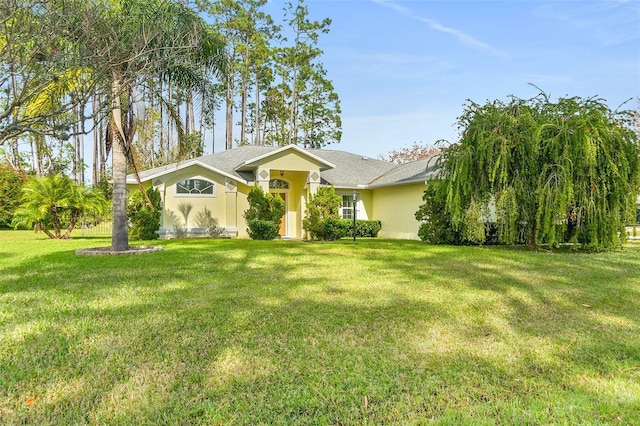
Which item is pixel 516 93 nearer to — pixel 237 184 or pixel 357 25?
pixel 357 25

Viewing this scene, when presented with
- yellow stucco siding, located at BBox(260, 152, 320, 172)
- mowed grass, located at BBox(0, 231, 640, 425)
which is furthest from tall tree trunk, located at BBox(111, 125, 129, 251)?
yellow stucco siding, located at BBox(260, 152, 320, 172)

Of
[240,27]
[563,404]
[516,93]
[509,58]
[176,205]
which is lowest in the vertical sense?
[563,404]

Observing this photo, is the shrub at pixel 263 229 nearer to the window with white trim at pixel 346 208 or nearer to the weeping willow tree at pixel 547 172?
the window with white trim at pixel 346 208

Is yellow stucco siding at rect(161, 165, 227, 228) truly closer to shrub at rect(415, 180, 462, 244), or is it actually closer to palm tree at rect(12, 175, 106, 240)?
palm tree at rect(12, 175, 106, 240)

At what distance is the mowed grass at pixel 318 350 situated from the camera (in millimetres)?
2707

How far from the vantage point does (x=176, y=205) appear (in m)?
17.5

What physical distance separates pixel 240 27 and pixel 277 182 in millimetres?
18200

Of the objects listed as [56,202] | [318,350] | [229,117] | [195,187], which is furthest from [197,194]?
[229,117]

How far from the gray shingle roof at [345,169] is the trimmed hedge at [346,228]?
2033 mm

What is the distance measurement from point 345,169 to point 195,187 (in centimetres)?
866

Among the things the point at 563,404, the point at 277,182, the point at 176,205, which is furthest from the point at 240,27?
the point at 563,404

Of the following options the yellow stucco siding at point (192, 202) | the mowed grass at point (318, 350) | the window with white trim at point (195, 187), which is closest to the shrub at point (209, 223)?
the yellow stucco siding at point (192, 202)

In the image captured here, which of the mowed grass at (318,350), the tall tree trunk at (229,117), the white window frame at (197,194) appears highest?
the tall tree trunk at (229,117)

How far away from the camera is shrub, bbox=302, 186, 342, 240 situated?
56.2ft
